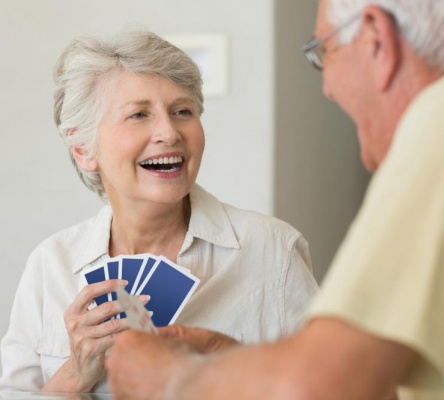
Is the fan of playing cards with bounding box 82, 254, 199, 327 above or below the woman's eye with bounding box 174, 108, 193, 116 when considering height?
below

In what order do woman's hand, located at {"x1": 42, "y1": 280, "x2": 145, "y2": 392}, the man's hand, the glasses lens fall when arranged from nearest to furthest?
the man's hand
the glasses lens
woman's hand, located at {"x1": 42, "y1": 280, "x2": 145, "y2": 392}

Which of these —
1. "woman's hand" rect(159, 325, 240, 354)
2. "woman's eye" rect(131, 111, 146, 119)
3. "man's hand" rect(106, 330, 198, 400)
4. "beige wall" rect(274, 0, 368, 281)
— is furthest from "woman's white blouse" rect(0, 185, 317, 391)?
"beige wall" rect(274, 0, 368, 281)

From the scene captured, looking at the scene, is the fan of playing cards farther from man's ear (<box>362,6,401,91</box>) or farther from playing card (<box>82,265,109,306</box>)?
man's ear (<box>362,6,401,91</box>)

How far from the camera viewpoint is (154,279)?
2.26m

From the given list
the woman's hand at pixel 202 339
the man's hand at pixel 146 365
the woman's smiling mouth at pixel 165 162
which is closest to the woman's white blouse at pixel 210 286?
the woman's smiling mouth at pixel 165 162

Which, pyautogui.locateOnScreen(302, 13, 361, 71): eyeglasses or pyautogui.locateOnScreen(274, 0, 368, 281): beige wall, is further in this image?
pyautogui.locateOnScreen(274, 0, 368, 281): beige wall

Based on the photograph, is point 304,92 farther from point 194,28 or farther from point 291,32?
point 194,28

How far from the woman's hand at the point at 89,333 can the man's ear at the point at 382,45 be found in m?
1.13

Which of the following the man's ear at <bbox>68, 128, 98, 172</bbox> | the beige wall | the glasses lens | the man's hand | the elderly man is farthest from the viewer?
the beige wall

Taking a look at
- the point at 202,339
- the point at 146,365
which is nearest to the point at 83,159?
the point at 202,339

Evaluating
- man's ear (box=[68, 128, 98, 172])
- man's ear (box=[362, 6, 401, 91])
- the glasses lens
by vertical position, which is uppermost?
man's ear (box=[362, 6, 401, 91])

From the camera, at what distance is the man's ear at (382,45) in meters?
1.17

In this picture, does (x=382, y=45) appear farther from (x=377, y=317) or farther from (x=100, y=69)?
(x=100, y=69)

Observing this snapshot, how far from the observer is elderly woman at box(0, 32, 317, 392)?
246cm
